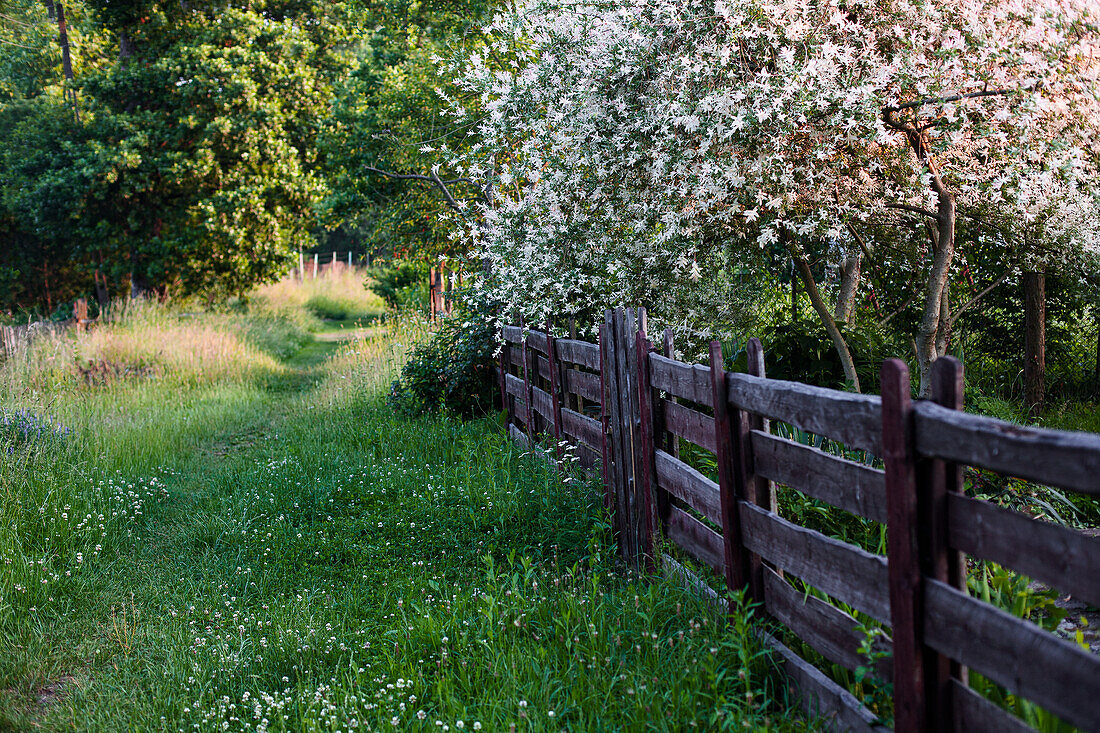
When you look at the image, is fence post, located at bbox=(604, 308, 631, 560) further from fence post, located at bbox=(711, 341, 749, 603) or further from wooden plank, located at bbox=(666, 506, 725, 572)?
fence post, located at bbox=(711, 341, 749, 603)

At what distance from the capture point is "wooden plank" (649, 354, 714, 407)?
3.90 metres

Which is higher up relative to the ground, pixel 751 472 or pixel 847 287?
pixel 847 287

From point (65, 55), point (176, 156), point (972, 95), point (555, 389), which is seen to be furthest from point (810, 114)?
point (65, 55)

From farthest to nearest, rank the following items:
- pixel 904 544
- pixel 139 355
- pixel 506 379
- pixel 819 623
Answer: pixel 139 355, pixel 506 379, pixel 819 623, pixel 904 544

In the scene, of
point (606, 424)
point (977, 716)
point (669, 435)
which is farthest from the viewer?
point (606, 424)

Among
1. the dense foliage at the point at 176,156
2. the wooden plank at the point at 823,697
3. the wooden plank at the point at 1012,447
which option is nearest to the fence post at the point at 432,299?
the dense foliage at the point at 176,156

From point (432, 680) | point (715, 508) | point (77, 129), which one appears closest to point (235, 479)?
point (432, 680)

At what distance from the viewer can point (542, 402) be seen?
7.38 metres

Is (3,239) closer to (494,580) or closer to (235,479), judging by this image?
(235,479)

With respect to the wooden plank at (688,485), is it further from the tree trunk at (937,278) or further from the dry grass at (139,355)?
the dry grass at (139,355)

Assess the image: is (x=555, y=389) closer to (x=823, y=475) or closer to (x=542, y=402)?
(x=542, y=402)

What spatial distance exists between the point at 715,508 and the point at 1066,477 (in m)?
2.04

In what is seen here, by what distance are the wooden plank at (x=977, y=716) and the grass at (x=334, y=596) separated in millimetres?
702

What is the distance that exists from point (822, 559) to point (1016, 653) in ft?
3.12
